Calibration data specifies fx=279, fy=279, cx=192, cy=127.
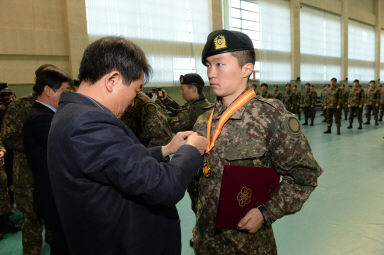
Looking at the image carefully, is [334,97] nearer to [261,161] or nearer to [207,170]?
[261,161]

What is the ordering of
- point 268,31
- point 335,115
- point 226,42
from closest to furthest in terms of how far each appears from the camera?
point 226,42
point 335,115
point 268,31

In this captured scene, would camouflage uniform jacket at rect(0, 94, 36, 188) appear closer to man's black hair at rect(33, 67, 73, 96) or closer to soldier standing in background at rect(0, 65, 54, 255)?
soldier standing in background at rect(0, 65, 54, 255)

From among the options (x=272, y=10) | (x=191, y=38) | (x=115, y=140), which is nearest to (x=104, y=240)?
(x=115, y=140)

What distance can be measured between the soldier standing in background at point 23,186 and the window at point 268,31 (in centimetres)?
1202

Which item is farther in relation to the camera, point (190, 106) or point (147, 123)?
point (190, 106)

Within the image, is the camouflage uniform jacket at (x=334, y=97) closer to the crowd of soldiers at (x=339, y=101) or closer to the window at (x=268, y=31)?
the crowd of soldiers at (x=339, y=101)

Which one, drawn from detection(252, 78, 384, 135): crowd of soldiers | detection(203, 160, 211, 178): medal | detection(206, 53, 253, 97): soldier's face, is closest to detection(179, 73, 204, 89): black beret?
detection(206, 53, 253, 97): soldier's face

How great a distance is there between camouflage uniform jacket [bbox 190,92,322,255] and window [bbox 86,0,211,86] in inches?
357

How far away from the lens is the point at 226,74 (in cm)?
140

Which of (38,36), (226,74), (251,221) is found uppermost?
(38,36)

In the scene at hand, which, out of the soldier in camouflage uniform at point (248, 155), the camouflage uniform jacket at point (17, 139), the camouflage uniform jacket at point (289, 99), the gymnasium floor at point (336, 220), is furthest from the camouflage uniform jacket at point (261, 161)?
the camouflage uniform jacket at point (289, 99)

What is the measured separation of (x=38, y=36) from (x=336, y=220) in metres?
9.05

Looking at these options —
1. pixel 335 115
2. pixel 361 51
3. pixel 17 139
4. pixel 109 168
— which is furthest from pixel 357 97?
pixel 361 51

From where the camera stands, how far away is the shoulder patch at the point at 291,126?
4.12 feet
